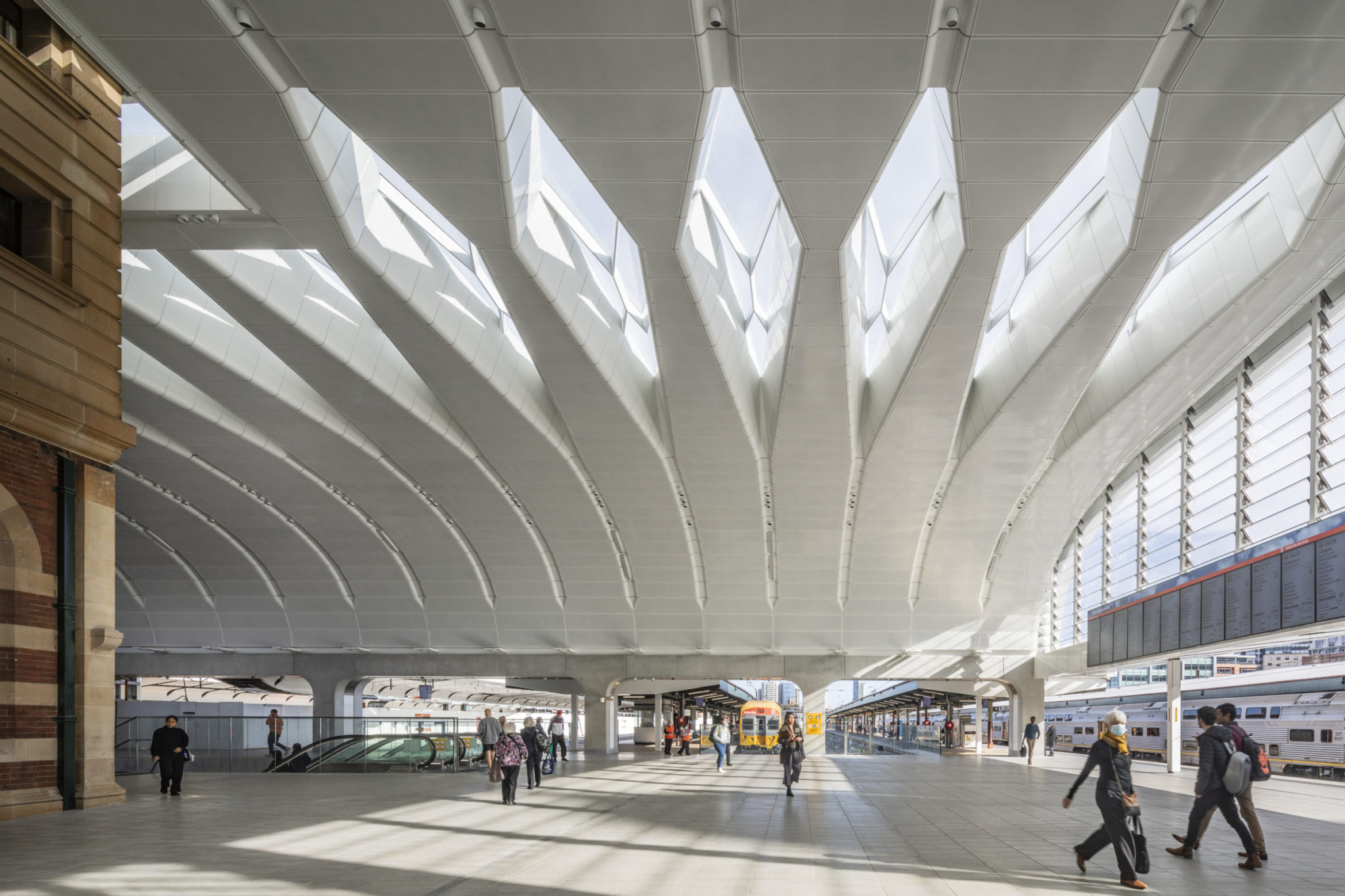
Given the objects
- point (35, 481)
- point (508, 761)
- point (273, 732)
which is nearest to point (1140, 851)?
point (508, 761)

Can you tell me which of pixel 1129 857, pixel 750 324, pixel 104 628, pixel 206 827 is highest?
pixel 750 324

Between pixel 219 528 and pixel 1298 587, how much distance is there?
30.6 meters

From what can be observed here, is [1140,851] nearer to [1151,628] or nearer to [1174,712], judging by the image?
[1151,628]

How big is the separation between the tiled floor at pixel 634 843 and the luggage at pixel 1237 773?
77 centimetres

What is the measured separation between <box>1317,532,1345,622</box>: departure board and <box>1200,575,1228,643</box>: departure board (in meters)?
4.88

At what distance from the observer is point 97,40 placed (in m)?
12.0

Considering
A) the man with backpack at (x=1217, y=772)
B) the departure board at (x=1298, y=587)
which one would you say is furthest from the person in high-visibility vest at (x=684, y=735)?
the man with backpack at (x=1217, y=772)

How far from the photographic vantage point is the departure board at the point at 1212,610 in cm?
2250

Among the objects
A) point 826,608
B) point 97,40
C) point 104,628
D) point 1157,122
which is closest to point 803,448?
point 826,608

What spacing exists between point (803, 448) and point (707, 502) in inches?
184

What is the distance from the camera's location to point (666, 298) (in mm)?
18812

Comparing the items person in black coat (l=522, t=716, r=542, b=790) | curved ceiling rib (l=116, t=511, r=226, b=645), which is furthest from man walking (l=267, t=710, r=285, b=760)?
person in black coat (l=522, t=716, r=542, b=790)

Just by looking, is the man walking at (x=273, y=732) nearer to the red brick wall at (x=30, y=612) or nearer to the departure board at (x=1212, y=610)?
the red brick wall at (x=30, y=612)

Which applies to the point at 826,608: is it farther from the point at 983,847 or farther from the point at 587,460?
the point at 983,847
